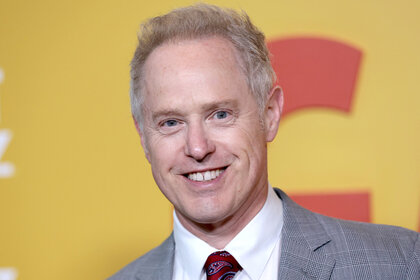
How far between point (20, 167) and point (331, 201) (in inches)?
51.6

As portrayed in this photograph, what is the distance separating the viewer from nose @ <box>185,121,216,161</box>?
64.2 inches

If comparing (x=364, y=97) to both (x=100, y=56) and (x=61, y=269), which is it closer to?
(x=100, y=56)

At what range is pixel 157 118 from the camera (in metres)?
1.73

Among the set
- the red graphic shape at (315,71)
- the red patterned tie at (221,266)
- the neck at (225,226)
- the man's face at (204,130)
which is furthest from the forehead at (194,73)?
the red graphic shape at (315,71)

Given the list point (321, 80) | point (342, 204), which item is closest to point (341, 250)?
point (342, 204)

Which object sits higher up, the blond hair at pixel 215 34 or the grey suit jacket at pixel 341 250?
the blond hair at pixel 215 34

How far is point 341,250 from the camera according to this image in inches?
67.0

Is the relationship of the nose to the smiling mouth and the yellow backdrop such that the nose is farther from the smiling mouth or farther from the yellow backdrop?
the yellow backdrop

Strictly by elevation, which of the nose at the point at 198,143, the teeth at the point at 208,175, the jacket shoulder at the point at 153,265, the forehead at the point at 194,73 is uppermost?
the forehead at the point at 194,73

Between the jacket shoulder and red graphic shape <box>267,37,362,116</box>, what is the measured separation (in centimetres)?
86

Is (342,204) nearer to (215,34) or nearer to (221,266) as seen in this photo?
(221,266)

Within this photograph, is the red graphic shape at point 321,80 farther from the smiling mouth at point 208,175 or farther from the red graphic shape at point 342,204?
the smiling mouth at point 208,175

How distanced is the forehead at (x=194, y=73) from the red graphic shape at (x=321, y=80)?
0.84 meters

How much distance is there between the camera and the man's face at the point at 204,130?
5.45ft
